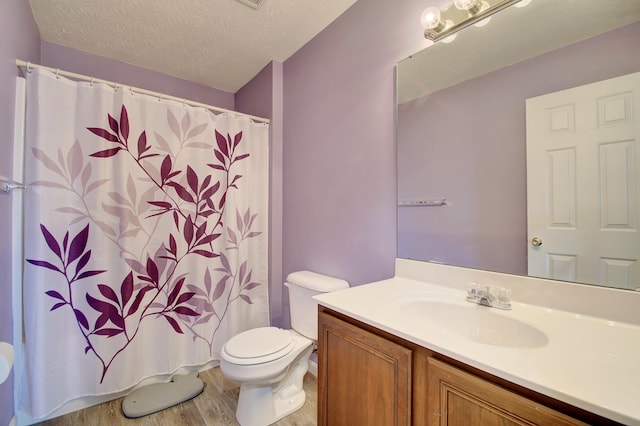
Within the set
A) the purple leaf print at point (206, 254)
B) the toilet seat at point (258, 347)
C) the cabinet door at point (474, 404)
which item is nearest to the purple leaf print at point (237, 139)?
the purple leaf print at point (206, 254)

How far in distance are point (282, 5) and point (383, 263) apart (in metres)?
1.66

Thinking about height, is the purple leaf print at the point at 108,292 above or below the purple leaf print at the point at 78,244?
below

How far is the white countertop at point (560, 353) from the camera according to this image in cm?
50

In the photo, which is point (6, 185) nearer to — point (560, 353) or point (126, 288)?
point (126, 288)

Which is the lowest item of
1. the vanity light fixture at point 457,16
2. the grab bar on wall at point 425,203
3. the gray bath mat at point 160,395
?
the gray bath mat at point 160,395

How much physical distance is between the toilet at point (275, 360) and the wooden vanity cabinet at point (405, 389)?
436 millimetres

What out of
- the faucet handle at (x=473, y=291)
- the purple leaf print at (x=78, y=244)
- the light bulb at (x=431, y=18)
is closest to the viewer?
the faucet handle at (x=473, y=291)

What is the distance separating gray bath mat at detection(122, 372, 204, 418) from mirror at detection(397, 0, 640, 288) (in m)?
1.59

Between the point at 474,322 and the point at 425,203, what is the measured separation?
0.56 meters

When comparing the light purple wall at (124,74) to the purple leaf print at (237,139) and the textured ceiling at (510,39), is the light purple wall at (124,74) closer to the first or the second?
the purple leaf print at (237,139)

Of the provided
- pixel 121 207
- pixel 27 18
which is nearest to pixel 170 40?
pixel 27 18

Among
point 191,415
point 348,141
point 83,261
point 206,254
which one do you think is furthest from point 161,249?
point 348,141

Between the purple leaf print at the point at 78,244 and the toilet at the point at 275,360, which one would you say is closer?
the toilet at the point at 275,360

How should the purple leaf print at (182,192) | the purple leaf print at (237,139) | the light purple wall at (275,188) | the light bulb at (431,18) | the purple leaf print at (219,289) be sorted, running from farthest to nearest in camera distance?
the light purple wall at (275,188) → the purple leaf print at (237,139) → the purple leaf print at (219,289) → the purple leaf print at (182,192) → the light bulb at (431,18)
